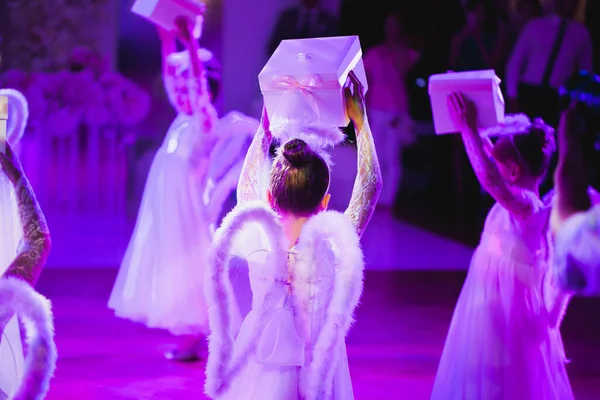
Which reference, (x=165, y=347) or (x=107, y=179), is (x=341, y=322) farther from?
(x=107, y=179)

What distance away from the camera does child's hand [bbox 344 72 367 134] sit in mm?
2078

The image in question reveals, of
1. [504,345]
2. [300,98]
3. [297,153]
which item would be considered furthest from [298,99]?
[504,345]

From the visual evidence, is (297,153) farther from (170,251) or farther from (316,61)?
(170,251)

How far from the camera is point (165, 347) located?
12.6 ft

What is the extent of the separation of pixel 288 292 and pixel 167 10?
6.79 ft

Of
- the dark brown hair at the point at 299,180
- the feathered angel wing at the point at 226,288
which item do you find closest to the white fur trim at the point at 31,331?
the feathered angel wing at the point at 226,288

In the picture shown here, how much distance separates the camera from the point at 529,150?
8.48ft

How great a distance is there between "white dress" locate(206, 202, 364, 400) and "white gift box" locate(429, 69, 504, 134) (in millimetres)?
1049

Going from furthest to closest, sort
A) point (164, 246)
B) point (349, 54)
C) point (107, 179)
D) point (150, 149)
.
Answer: point (150, 149) < point (107, 179) < point (164, 246) < point (349, 54)

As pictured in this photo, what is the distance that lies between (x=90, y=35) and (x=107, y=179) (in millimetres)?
1759

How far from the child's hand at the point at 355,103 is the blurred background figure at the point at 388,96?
661 cm

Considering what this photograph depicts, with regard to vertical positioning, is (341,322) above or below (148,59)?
above

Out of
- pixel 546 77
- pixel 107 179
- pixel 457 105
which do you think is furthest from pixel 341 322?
pixel 107 179

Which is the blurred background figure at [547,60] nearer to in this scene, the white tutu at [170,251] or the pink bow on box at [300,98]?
the white tutu at [170,251]
